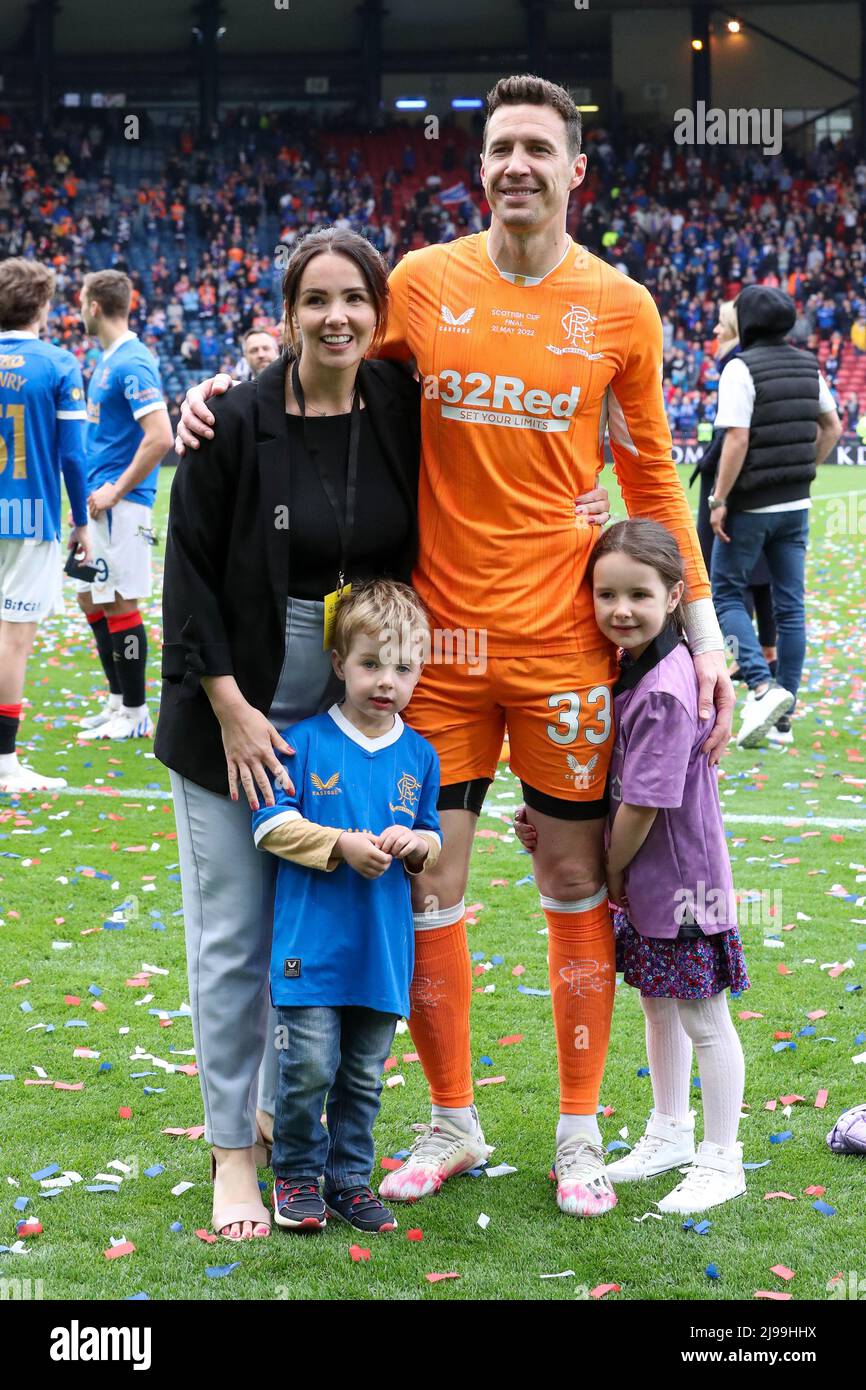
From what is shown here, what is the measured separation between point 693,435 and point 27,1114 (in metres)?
25.3

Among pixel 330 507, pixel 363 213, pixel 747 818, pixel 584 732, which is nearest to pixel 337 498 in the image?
pixel 330 507

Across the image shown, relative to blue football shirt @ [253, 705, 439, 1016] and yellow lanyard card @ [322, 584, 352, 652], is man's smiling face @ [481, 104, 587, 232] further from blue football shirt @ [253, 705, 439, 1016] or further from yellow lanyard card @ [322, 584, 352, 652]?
blue football shirt @ [253, 705, 439, 1016]

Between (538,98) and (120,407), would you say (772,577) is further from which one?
(538,98)

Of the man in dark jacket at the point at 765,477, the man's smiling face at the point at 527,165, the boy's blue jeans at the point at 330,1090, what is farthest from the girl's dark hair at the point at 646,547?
the man in dark jacket at the point at 765,477

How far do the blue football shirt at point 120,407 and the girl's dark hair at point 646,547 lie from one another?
454 centimetres

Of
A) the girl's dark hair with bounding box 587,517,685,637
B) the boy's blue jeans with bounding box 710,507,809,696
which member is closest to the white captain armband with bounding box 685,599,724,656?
the girl's dark hair with bounding box 587,517,685,637

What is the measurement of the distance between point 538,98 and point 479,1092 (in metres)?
2.35

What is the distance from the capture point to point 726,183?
35875 mm

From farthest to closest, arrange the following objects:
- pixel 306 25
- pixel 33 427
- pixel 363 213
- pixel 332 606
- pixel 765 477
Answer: pixel 363 213, pixel 306 25, pixel 765 477, pixel 33 427, pixel 332 606

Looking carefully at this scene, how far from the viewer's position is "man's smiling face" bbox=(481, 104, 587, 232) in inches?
119

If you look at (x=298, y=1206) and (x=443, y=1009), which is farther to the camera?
(x=443, y=1009)

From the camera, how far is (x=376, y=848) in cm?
289

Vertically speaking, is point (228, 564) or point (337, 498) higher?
point (337, 498)

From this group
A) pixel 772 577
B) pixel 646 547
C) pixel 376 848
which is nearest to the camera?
pixel 376 848
